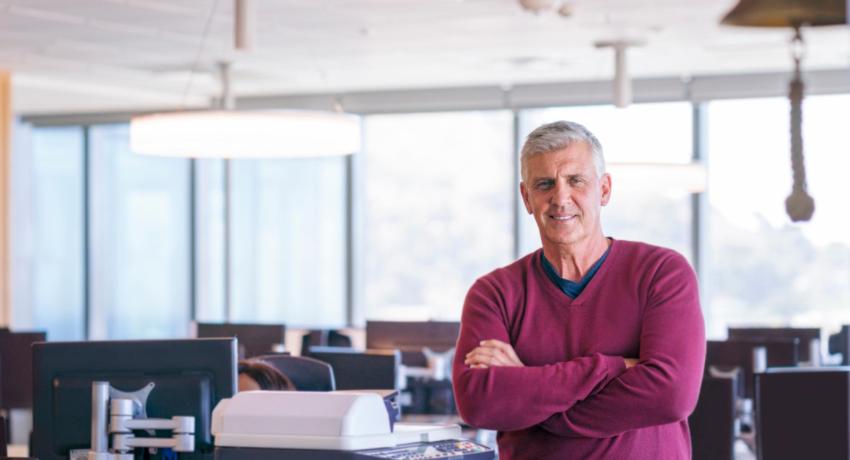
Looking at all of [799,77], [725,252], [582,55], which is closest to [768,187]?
[725,252]

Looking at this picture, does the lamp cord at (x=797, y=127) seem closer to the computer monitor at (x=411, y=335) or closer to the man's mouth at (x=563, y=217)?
the man's mouth at (x=563, y=217)

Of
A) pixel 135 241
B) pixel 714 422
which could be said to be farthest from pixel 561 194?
pixel 135 241

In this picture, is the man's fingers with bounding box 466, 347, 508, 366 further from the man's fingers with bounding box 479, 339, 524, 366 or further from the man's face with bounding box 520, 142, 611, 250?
the man's face with bounding box 520, 142, 611, 250

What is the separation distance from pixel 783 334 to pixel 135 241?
7.60m

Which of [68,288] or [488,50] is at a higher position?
[488,50]

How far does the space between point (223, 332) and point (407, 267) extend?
5.26 m

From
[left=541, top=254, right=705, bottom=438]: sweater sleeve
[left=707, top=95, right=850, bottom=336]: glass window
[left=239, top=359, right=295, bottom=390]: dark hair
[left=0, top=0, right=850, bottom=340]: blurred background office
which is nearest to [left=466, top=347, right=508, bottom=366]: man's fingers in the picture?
[left=541, top=254, right=705, bottom=438]: sweater sleeve

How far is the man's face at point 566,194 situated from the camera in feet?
8.05

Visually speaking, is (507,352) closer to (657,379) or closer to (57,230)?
(657,379)

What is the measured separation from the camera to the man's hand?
2.44 m

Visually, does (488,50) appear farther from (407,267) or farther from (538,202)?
(538,202)

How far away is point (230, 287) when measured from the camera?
1269cm

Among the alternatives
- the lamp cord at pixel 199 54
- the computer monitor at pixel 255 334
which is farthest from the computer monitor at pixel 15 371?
the lamp cord at pixel 199 54

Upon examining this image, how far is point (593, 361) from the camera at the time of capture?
2.38m
